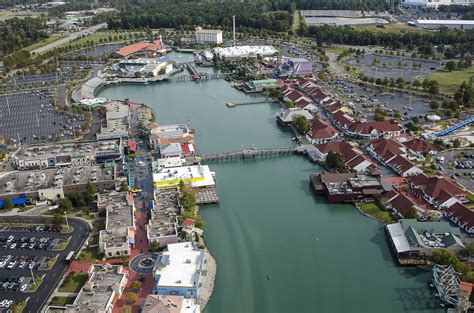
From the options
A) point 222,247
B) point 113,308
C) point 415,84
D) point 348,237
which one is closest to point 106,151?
point 222,247

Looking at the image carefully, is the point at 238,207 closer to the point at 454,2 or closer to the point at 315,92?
the point at 315,92

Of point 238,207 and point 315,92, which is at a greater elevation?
point 315,92

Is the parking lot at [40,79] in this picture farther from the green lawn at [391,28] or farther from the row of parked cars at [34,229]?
the green lawn at [391,28]

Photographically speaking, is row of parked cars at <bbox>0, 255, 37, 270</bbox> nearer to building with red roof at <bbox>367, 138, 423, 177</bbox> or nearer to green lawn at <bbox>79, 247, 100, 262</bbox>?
green lawn at <bbox>79, 247, 100, 262</bbox>

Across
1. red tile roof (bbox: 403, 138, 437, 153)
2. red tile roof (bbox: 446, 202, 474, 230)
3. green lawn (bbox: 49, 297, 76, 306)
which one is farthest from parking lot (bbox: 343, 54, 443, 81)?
green lawn (bbox: 49, 297, 76, 306)

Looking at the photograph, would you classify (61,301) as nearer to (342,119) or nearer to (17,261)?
(17,261)

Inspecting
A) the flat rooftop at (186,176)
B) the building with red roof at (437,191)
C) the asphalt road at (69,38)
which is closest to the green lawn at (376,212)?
the building with red roof at (437,191)


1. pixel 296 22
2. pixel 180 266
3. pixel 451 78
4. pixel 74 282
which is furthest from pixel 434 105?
pixel 296 22
